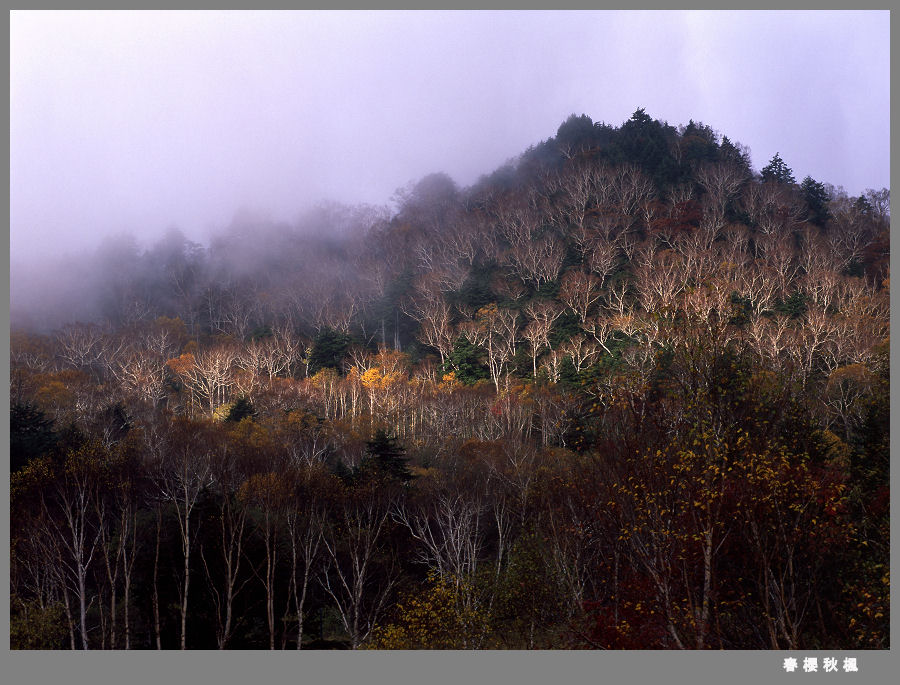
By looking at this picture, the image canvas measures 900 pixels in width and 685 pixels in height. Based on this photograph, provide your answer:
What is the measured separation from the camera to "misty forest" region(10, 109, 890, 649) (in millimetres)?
12453

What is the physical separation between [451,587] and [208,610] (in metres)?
8.98

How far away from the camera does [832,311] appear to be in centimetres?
4922

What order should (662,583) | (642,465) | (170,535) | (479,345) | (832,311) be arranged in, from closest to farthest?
(662,583)
(642,465)
(170,535)
(832,311)
(479,345)

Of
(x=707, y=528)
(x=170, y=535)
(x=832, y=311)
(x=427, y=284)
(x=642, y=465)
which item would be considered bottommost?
(x=170, y=535)

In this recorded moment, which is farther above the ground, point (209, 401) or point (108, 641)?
point (209, 401)

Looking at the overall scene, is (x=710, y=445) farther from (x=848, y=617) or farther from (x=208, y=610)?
(x=208, y=610)

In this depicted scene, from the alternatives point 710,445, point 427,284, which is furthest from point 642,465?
point 427,284

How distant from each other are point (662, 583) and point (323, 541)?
15841 millimetres

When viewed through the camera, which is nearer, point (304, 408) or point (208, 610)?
Result: point (208, 610)

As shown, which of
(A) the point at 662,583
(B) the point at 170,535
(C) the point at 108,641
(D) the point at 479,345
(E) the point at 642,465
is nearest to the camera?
(A) the point at 662,583

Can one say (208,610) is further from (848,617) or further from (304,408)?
(304,408)

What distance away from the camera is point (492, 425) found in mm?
45312

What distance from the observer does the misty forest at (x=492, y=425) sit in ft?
40.9

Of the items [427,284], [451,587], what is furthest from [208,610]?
[427,284]
